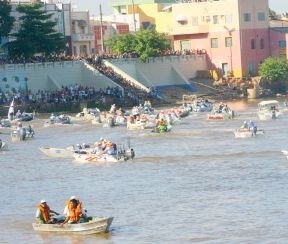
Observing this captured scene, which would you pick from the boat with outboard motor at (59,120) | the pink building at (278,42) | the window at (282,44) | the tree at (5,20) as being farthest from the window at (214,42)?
the boat with outboard motor at (59,120)

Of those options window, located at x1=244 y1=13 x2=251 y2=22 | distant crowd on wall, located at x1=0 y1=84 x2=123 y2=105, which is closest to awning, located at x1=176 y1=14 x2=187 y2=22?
window, located at x1=244 y1=13 x2=251 y2=22

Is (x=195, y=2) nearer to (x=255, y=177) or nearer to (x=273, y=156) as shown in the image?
(x=273, y=156)

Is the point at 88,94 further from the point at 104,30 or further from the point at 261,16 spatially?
the point at 104,30

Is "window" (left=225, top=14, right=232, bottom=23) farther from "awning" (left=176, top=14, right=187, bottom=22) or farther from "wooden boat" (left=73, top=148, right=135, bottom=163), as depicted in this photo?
"wooden boat" (left=73, top=148, right=135, bottom=163)

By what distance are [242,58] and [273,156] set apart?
153 ft

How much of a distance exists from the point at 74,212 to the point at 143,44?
58.3 meters

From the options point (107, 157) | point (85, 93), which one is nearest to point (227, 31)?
point (85, 93)

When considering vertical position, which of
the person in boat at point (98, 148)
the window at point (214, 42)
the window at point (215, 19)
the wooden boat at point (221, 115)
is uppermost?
the window at point (215, 19)

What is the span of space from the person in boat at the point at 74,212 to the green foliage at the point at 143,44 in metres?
57.2

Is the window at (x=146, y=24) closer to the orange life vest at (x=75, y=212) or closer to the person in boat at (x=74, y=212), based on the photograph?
the person in boat at (x=74, y=212)

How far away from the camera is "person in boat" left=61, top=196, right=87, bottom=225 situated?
3366 cm

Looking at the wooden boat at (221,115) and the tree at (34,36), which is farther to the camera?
the tree at (34,36)

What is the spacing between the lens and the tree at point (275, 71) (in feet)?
309

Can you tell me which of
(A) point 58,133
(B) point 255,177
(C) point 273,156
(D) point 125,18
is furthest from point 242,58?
(B) point 255,177
